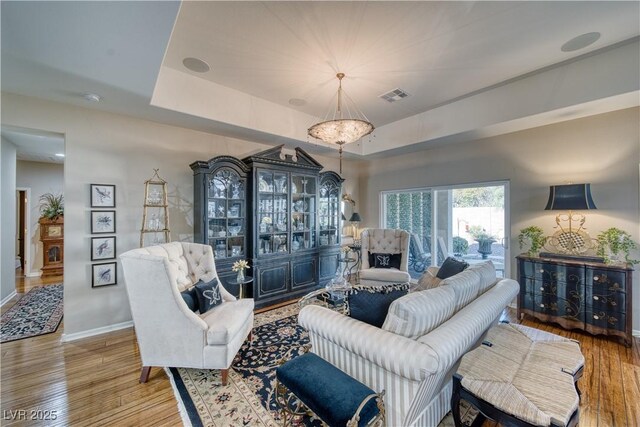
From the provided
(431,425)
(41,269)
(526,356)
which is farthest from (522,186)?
(41,269)

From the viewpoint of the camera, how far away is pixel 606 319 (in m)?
3.11

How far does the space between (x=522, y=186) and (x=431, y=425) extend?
3.93 metres

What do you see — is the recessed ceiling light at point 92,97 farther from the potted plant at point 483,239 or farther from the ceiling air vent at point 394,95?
the potted plant at point 483,239

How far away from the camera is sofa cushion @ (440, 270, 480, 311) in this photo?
2.07m

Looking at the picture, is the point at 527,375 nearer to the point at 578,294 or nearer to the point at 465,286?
the point at 465,286

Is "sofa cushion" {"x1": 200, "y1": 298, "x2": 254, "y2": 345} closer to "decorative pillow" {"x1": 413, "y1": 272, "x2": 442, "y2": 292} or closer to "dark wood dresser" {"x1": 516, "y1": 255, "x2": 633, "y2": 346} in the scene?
"decorative pillow" {"x1": 413, "y1": 272, "x2": 442, "y2": 292}

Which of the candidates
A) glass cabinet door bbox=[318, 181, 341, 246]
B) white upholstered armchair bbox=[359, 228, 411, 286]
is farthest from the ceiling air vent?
white upholstered armchair bbox=[359, 228, 411, 286]

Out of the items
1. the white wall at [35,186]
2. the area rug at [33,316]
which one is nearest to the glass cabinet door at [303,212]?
the area rug at [33,316]

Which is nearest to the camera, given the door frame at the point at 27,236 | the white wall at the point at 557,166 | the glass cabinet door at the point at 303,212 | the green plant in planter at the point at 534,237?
the white wall at the point at 557,166

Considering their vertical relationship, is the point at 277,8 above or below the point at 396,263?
above

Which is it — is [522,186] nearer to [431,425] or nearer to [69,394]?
[431,425]

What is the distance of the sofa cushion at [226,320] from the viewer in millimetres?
2314

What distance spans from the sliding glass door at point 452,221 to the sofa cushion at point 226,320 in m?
4.03

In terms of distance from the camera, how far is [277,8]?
222 centimetres
